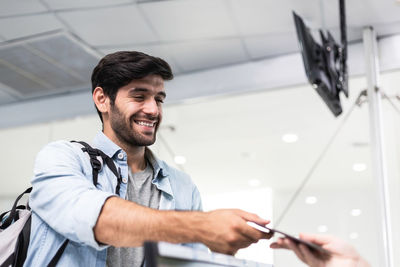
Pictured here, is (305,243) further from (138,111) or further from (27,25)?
(27,25)

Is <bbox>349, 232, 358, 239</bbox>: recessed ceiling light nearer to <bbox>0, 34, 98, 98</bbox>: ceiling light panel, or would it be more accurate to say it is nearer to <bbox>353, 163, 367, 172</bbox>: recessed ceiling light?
<bbox>353, 163, 367, 172</bbox>: recessed ceiling light

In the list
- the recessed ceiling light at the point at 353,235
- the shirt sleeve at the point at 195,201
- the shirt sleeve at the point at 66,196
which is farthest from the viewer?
the recessed ceiling light at the point at 353,235

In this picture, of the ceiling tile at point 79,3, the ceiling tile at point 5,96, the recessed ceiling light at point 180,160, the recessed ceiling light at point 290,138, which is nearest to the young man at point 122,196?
the ceiling tile at point 79,3

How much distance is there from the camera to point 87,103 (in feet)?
16.5

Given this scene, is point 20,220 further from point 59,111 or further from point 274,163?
point 59,111

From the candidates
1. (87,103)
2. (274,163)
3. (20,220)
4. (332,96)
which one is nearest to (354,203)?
(274,163)

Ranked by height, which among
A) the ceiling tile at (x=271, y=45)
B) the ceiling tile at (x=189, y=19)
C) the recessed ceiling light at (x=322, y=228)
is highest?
the ceiling tile at (x=271, y=45)

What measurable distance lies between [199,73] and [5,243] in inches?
142

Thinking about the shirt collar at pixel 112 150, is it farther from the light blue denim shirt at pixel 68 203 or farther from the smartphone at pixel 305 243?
the smartphone at pixel 305 243

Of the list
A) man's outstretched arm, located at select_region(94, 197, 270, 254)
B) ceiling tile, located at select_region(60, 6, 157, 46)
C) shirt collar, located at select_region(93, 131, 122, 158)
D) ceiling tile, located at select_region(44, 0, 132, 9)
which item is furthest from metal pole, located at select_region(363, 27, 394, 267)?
man's outstretched arm, located at select_region(94, 197, 270, 254)

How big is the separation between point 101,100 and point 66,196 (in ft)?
2.09

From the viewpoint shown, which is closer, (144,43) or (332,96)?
(332,96)

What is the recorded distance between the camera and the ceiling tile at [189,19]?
146 inches

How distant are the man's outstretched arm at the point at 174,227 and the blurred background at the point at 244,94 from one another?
295 centimetres
